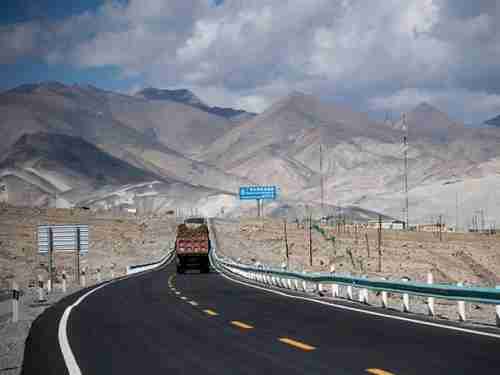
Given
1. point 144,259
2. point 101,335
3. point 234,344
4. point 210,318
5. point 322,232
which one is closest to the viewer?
point 234,344

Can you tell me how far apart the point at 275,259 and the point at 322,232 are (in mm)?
23737

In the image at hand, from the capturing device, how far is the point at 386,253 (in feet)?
330

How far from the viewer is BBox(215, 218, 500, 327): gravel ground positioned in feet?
275

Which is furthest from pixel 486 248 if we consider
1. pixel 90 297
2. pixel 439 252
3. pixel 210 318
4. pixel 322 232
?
pixel 210 318

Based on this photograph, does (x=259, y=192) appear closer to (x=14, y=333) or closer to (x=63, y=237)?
(x=63, y=237)

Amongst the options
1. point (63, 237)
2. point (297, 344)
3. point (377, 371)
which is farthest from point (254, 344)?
point (63, 237)

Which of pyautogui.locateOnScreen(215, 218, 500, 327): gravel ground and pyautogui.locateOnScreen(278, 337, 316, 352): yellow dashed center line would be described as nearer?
pyautogui.locateOnScreen(278, 337, 316, 352): yellow dashed center line

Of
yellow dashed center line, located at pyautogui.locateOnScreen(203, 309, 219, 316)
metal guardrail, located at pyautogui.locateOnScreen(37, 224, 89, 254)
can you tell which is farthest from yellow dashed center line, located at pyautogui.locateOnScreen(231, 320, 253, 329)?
metal guardrail, located at pyautogui.locateOnScreen(37, 224, 89, 254)

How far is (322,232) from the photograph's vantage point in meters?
119

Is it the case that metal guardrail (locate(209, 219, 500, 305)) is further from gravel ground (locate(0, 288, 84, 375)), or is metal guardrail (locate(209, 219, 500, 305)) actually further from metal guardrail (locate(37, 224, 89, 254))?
metal guardrail (locate(37, 224, 89, 254))

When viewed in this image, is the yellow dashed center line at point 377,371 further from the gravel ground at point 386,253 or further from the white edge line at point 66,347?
the gravel ground at point 386,253

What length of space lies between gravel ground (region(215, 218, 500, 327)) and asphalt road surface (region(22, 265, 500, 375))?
171ft

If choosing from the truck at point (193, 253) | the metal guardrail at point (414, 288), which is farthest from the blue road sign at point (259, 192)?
the metal guardrail at point (414, 288)

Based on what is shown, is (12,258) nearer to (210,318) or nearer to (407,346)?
(210,318)
